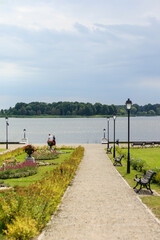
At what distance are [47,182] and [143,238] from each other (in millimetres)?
5499

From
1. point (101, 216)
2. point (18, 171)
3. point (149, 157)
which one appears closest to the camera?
point (101, 216)

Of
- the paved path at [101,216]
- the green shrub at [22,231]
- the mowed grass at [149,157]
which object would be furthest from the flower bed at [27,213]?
the mowed grass at [149,157]

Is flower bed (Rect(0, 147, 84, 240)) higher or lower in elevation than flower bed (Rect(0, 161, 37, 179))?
higher

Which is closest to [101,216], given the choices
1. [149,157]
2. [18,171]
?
[18,171]

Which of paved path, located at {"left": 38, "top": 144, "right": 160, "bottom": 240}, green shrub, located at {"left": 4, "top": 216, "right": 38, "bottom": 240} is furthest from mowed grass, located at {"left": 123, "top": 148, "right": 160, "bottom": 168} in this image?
green shrub, located at {"left": 4, "top": 216, "right": 38, "bottom": 240}

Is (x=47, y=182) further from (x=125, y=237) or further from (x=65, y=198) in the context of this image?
(x=125, y=237)

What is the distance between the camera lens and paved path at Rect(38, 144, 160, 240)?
8.01m

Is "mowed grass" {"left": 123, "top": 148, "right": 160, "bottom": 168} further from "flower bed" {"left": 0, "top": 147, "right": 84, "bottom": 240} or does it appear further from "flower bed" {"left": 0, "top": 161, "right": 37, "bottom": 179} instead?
"flower bed" {"left": 0, "top": 147, "right": 84, "bottom": 240}

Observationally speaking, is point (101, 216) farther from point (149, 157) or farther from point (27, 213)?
point (149, 157)

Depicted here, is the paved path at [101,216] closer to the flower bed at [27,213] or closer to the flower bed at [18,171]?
the flower bed at [27,213]

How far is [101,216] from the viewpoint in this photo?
9664 mm

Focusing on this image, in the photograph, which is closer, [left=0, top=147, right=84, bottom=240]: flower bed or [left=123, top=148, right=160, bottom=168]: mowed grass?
[left=0, top=147, right=84, bottom=240]: flower bed

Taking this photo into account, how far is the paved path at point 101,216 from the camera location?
8008mm

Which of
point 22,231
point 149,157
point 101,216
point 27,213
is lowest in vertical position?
point 149,157
